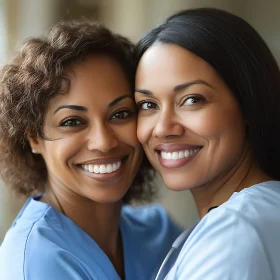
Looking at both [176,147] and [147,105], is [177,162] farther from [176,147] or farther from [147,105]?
[147,105]

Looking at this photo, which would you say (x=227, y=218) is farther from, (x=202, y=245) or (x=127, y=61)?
(x=127, y=61)

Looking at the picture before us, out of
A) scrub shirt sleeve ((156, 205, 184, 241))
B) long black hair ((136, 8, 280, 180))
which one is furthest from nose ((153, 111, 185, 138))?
scrub shirt sleeve ((156, 205, 184, 241))

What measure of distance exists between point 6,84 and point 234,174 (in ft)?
2.21

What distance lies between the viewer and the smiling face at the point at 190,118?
3.87ft

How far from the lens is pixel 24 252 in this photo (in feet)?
3.98

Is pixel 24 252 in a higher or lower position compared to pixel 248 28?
lower

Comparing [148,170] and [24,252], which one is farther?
[148,170]

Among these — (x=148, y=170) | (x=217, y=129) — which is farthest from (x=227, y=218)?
(x=148, y=170)

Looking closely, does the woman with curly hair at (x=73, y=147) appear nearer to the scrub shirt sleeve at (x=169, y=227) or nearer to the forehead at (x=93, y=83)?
the forehead at (x=93, y=83)

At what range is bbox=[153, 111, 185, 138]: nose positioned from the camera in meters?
1.20

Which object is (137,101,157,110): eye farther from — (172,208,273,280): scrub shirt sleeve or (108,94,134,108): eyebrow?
(172,208,273,280): scrub shirt sleeve

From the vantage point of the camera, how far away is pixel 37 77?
1345mm

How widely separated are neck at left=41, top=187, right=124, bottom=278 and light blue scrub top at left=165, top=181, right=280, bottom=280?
431mm

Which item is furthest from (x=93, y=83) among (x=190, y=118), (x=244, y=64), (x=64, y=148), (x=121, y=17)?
(x=121, y=17)
